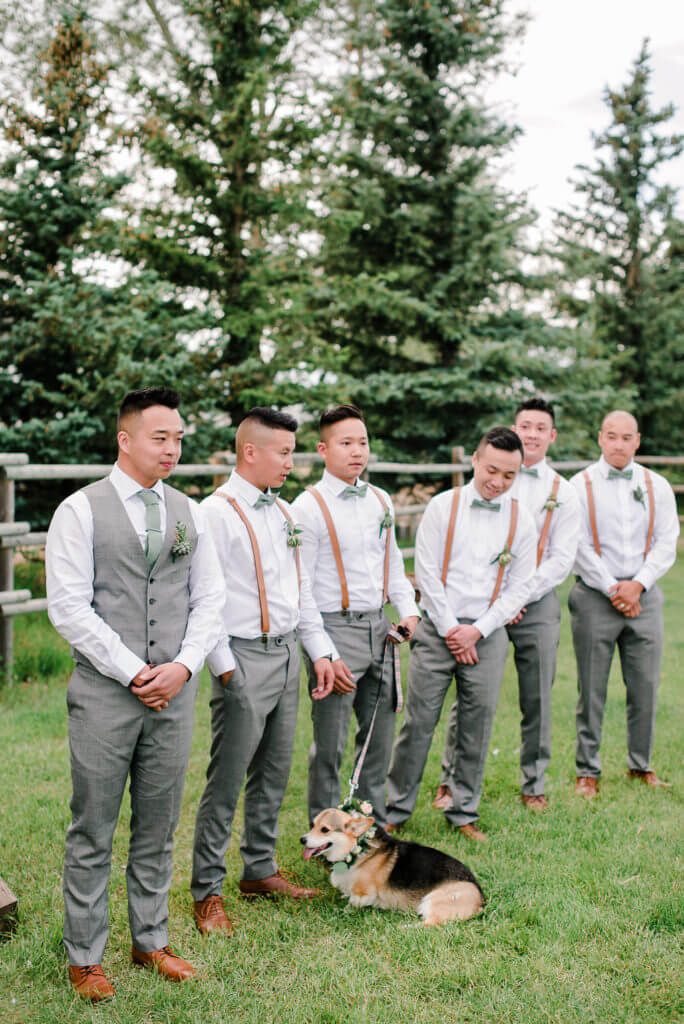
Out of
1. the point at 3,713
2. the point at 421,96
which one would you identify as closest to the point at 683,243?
the point at 421,96

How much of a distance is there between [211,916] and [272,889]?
40 centimetres

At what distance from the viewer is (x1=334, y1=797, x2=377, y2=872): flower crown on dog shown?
160 inches

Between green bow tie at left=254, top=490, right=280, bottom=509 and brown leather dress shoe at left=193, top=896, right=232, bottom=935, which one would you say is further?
green bow tie at left=254, top=490, right=280, bottom=509

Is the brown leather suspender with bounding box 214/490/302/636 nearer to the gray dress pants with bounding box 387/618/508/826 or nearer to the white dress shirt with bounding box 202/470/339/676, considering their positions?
the white dress shirt with bounding box 202/470/339/676

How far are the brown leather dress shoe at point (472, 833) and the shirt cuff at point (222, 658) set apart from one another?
1.98 m

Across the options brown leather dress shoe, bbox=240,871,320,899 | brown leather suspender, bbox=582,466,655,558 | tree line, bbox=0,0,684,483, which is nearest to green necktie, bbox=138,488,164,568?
brown leather dress shoe, bbox=240,871,320,899

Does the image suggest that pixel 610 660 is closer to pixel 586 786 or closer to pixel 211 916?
pixel 586 786

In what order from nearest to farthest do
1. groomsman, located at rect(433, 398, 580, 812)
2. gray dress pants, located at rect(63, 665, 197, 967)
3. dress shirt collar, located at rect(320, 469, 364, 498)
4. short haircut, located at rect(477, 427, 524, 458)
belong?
gray dress pants, located at rect(63, 665, 197, 967) → dress shirt collar, located at rect(320, 469, 364, 498) → short haircut, located at rect(477, 427, 524, 458) → groomsman, located at rect(433, 398, 580, 812)

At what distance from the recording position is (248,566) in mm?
3971

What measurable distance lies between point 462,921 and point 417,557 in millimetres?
1950

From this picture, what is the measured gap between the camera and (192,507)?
11.7 feet

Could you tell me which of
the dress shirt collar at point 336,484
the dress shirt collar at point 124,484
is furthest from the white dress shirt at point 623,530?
the dress shirt collar at point 124,484

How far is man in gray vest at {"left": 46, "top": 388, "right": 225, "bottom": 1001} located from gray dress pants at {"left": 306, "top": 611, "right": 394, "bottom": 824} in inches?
44.5

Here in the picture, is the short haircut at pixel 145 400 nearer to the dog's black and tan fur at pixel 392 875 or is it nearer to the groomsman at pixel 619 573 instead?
the dog's black and tan fur at pixel 392 875
